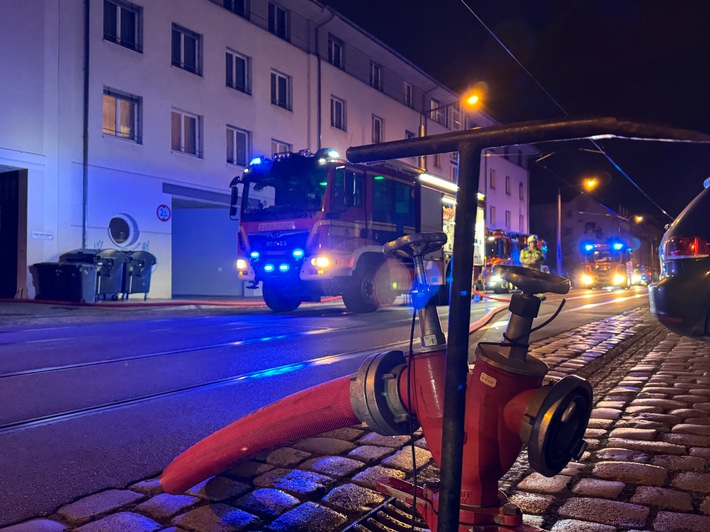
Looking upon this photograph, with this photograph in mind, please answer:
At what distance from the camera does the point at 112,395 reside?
5016 millimetres

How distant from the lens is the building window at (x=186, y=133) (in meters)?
20.1

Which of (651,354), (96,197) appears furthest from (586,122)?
(96,197)

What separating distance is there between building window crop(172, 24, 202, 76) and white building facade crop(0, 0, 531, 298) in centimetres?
4

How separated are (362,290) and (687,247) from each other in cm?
919

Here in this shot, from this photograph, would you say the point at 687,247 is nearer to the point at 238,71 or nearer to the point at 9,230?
the point at 9,230

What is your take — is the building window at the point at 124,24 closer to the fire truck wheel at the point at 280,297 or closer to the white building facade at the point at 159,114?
the white building facade at the point at 159,114

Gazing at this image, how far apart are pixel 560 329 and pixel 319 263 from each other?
196 inches

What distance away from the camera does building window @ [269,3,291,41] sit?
77.7ft

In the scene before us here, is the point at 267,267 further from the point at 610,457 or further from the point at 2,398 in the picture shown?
the point at 610,457

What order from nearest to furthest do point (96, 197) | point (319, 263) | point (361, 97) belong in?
point (319, 263)
point (96, 197)
point (361, 97)

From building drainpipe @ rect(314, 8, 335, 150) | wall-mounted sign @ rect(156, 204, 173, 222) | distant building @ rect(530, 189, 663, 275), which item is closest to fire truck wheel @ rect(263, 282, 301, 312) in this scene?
wall-mounted sign @ rect(156, 204, 173, 222)

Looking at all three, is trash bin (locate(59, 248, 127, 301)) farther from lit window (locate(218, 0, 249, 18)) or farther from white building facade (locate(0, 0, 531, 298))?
lit window (locate(218, 0, 249, 18))

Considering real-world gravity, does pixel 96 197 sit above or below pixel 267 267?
above

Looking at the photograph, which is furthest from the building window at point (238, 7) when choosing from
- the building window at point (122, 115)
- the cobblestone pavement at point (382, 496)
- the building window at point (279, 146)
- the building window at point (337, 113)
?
the cobblestone pavement at point (382, 496)
